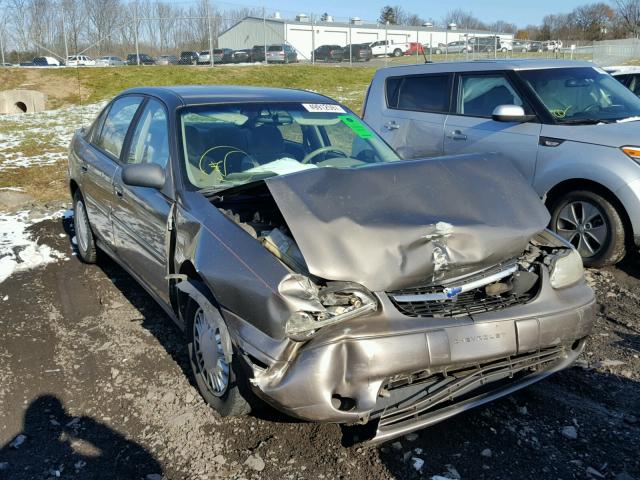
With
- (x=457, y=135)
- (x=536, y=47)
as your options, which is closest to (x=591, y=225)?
(x=457, y=135)

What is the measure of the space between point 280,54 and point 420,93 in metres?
29.7

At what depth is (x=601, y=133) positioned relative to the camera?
211 inches

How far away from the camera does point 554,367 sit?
3.16 m

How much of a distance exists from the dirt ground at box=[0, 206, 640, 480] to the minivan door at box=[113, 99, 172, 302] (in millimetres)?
570

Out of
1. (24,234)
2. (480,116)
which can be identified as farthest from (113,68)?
(480,116)

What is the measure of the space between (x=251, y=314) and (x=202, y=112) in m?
1.92

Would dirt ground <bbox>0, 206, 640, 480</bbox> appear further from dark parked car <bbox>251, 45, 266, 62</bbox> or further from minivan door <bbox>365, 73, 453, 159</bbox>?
dark parked car <bbox>251, 45, 266, 62</bbox>

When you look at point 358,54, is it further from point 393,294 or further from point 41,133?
point 393,294

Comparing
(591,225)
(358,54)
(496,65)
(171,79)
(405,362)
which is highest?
(358,54)

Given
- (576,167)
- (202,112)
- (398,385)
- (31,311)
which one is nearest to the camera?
(398,385)

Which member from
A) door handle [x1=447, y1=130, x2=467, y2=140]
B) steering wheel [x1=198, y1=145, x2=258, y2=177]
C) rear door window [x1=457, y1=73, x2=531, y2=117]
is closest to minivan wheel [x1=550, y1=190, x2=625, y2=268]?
rear door window [x1=457, y1=73, x2=531, y2=117]

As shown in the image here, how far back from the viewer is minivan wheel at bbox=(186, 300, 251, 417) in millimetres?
2957

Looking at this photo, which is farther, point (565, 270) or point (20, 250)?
point (20, 250)

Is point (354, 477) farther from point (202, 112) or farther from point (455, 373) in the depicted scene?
point (202, 112)
